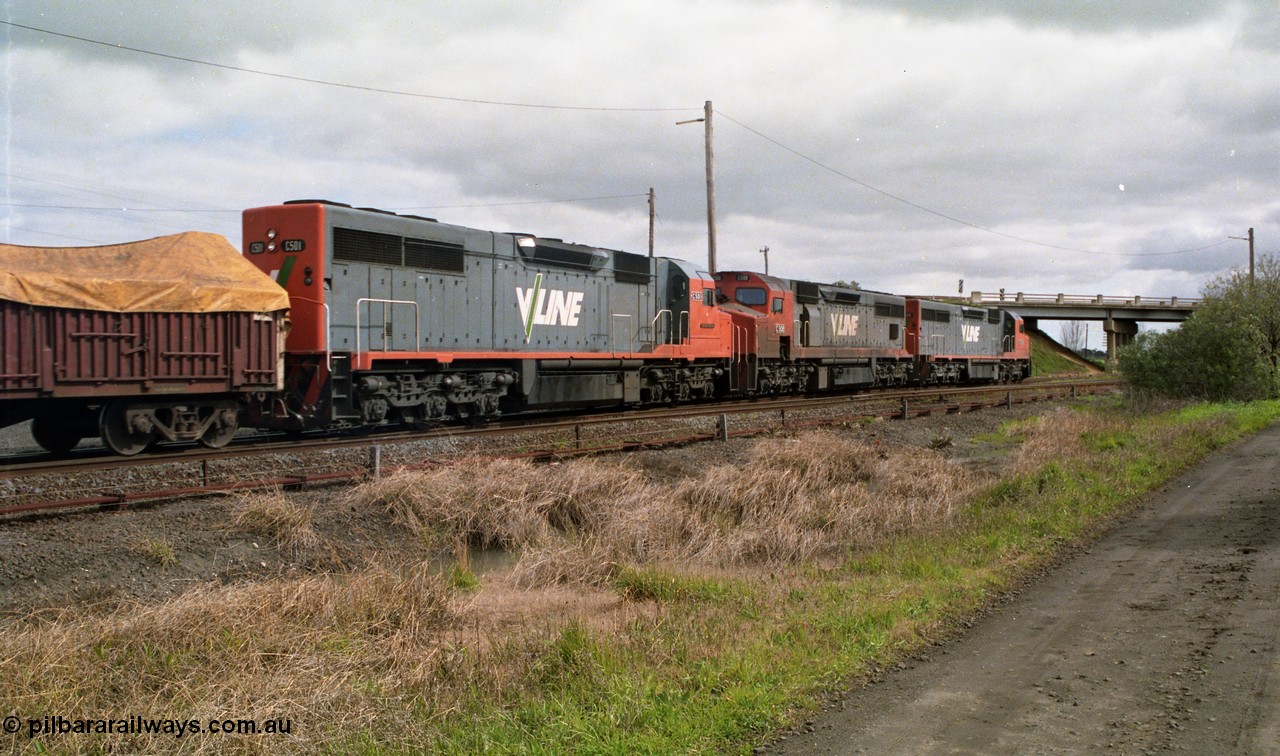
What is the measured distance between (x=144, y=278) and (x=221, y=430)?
7.93ft

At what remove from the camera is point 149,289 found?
37.6ft

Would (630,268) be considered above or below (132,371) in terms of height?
above

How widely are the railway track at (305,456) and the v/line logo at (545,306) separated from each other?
2202 millimetres

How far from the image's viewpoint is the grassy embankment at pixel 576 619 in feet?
16.5

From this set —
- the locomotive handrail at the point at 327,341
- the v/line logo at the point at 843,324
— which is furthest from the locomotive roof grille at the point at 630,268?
the v/line logo at the point at 843,324

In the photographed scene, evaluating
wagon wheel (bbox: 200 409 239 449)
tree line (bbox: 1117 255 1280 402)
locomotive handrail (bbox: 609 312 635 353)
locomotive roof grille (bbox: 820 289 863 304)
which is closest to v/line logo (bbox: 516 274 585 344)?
locomotive handrail (bbox: 609 312 635 353)

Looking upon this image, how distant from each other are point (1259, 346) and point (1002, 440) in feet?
48.8

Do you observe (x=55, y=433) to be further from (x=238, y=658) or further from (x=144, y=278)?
(x=238, y=658)

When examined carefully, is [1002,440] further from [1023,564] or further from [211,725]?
[211,725]

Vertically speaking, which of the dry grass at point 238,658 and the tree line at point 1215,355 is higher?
the tree line at point 1215,355

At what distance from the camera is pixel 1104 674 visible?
5.38m

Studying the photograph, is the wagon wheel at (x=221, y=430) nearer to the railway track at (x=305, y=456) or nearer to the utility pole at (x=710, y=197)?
the railway track at (x=305, y=456)

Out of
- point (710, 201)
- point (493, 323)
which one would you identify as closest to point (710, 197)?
point (710, 201)

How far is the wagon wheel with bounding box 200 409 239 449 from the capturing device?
1267 centimetres
